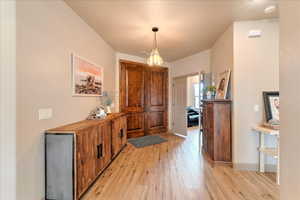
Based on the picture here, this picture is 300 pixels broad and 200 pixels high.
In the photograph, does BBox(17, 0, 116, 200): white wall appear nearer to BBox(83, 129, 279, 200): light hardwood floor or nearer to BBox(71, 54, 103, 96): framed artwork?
BBox(71, 54, 103, 96): framed artwork

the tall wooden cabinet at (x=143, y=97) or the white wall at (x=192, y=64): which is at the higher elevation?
the white wall at (x=192, y=64)

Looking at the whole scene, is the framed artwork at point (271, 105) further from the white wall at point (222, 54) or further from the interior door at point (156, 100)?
the interior door at point (156, 100)

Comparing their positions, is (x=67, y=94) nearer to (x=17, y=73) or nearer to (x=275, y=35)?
(x=17, y=73)

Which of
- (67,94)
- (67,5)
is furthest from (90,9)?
(67,94)

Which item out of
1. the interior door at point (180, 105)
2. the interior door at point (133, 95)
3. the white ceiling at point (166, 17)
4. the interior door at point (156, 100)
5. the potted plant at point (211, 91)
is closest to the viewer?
→ the white ceiling at point (166, 17)

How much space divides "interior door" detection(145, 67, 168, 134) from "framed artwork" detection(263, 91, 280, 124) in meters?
3.45

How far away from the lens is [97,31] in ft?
10.6

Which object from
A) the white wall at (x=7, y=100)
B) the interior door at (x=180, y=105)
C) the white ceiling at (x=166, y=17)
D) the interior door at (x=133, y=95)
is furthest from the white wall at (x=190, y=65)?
the white wall at (x=7, y=100)

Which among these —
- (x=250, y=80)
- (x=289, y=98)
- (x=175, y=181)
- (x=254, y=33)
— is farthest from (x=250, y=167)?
(x=254, y=33)

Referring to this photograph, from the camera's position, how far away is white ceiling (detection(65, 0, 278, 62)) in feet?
7.50

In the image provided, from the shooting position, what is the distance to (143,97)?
5.32 m

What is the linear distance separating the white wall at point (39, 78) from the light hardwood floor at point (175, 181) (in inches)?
34.5

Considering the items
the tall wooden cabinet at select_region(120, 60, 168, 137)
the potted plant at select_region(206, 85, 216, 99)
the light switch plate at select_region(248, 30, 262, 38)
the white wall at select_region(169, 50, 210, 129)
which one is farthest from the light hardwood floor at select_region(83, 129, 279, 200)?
the white wall at select_region(169, 50, 210, 129)

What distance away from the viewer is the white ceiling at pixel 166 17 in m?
2.29
